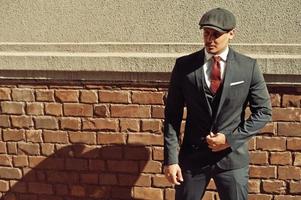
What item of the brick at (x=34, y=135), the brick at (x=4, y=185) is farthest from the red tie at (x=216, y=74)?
the brick at (x=4, y=185)

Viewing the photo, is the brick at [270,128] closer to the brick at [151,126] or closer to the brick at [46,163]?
the brick at [151,126]

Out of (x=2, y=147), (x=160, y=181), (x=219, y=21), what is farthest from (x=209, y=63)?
(x=2, y=147)

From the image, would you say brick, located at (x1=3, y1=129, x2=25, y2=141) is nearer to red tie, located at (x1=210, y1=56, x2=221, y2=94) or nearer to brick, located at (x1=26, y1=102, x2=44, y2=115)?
brick, located at (x1=26, y1=102, x2=44, y2=115)

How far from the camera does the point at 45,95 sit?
3.58m

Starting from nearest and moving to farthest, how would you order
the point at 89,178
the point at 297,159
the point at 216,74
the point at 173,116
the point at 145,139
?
the point at 216,74
the point at 173,116
the point at 297,159
the point at 145,139
the point at 89,178

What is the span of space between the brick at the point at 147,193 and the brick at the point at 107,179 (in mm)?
197

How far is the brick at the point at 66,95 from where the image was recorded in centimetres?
351

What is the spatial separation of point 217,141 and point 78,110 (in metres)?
1.50

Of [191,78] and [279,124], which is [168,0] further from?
[279,124]

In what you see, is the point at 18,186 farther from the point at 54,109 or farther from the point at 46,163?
the point at 54,109

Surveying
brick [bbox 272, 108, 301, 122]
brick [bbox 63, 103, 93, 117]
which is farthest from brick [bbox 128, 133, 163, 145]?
brick [bbox 272, 108, 301, 122]

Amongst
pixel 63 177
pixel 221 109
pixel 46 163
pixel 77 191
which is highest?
pixel 221 109

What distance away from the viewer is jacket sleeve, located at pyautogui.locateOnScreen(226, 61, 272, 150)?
8.22 feet

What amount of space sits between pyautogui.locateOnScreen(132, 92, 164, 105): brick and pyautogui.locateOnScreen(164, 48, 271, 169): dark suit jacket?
2.34 feet
